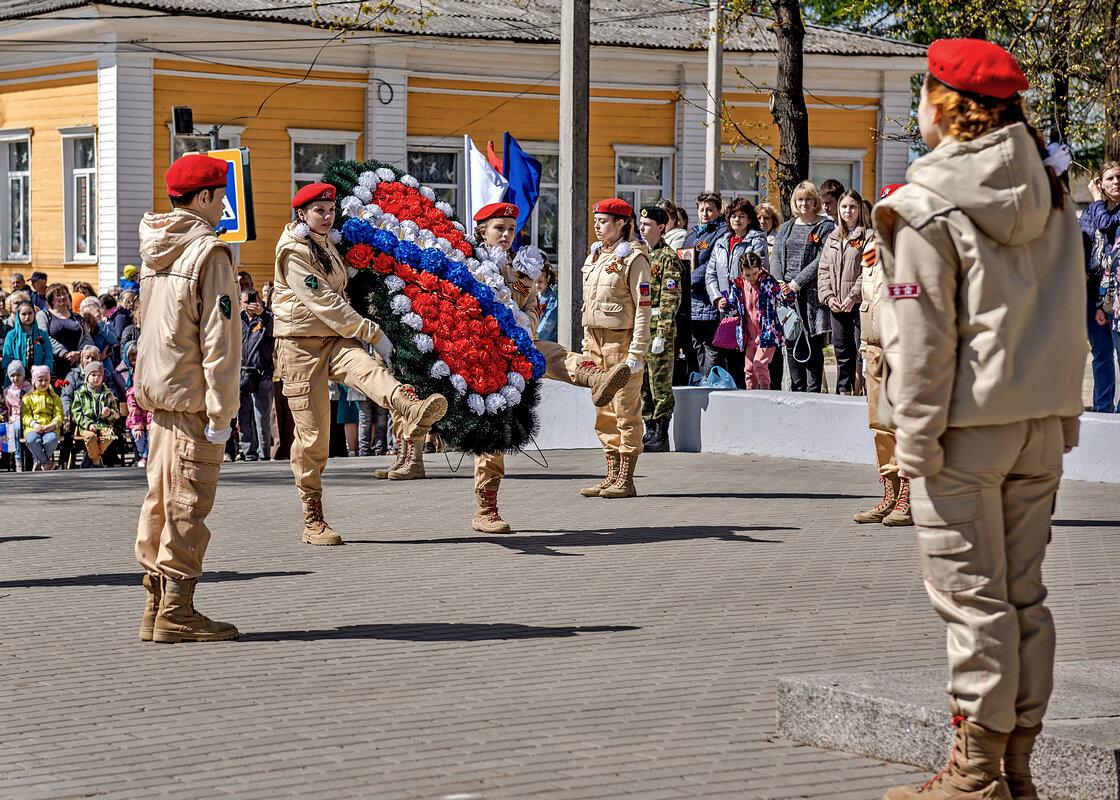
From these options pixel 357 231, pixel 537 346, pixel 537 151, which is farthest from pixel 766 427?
Result: pixel 537 151

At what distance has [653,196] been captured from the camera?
3119 centimetres

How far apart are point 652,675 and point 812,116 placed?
2746 centimetres

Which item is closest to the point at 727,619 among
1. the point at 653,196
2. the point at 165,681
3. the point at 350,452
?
the point at 165,681

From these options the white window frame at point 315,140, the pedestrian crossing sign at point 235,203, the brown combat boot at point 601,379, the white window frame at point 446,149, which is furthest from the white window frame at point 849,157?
the brown combat boot at point 601,379

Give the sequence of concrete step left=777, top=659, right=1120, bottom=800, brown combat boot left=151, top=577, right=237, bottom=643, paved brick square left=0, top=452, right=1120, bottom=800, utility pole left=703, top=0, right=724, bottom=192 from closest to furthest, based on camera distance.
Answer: concrete step left=777, top=659, right=1120, bottom=800 → paved brick square left=0, top=452, right=1120, bottom=800 → brown combat boot left=151, top=577, right=237, bottom=643 → utility pole left=703, top=0, right=724, bottom=192

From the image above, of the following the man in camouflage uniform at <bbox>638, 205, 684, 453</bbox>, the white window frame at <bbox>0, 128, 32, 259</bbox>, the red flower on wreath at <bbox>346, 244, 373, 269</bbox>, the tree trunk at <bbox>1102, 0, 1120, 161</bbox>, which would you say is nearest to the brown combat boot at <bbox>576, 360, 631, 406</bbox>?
the red flower on wreath at <bbox>346, 244, 373, 269</bbox>

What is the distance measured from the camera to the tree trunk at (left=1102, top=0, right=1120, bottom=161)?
2347 cm

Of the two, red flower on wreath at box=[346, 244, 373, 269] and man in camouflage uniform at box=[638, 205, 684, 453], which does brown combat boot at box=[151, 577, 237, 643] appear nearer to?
red flower on wreath at box=[346, 244, 373, 269]

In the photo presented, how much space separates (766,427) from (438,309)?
5.81 m

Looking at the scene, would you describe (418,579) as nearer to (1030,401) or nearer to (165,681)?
(165,681)

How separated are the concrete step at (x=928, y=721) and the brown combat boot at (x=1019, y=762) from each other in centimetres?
25

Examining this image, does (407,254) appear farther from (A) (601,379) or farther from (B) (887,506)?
(B) (887,506)

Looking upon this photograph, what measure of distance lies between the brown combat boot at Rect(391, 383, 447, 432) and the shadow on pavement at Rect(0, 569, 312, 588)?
1017 millimetres

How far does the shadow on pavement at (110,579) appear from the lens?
8.53 m
